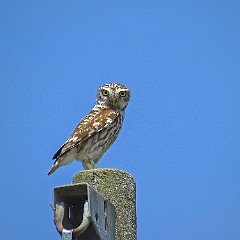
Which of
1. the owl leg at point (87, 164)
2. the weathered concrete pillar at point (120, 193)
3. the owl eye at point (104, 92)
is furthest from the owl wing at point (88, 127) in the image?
the weathered concrete pillar at point (120, 193)

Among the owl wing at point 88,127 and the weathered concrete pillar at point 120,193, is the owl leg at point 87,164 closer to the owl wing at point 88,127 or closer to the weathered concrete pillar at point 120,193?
the owl wing at point 88,127

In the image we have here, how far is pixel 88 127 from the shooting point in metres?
9.11

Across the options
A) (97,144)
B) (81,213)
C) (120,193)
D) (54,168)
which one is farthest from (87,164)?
(81,213)

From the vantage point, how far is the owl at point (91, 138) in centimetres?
880

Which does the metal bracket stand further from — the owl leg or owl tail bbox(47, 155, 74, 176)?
the owl leg

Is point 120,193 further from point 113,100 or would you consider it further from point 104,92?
point 104,92

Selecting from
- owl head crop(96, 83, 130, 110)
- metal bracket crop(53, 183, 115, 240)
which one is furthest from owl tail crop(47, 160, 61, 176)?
A: metal bracket crop(53, 183, 115, 240)

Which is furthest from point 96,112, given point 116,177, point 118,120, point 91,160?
point 116,177

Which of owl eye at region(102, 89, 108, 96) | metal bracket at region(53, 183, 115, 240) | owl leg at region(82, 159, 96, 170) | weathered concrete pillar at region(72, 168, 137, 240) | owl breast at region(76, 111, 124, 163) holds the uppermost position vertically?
owl eye at region(102, 89, 108, 96)

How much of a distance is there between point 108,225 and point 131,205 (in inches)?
13.0

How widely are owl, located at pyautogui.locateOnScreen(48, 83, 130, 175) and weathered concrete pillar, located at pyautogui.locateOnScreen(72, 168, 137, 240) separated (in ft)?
13.2

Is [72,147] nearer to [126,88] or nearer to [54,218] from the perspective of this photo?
[126,88]

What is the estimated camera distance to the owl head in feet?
33.5

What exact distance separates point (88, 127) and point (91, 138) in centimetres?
18
